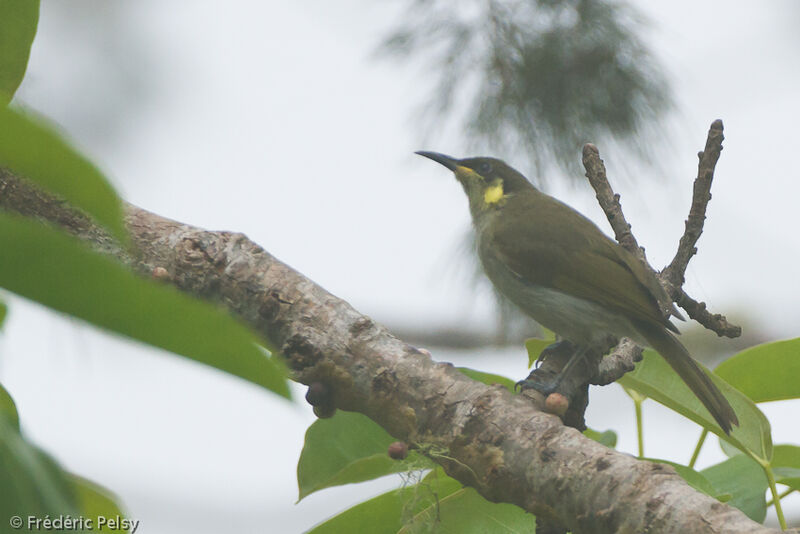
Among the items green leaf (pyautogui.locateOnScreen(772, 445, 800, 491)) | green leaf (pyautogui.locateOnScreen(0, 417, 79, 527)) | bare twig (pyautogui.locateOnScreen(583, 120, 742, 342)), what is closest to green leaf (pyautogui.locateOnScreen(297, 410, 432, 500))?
bare twig (pyautogui.locateOnScreen(583, 120, 742, 342))

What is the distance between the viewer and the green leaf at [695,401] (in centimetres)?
224

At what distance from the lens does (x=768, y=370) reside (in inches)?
95.5

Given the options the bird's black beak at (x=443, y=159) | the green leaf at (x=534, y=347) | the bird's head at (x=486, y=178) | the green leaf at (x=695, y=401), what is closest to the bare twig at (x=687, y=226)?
the green leaf at (x=695, y=401)

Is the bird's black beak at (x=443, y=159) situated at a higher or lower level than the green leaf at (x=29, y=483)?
higher

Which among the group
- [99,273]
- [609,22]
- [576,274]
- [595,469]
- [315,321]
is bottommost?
[99,273]

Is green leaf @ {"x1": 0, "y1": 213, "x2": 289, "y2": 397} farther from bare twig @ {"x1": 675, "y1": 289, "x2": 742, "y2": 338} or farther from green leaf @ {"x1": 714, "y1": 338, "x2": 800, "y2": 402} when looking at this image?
bare twig @ {"x1": 675, "y1": 289, "x2": 742, "y2": 338}

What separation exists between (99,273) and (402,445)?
151 centimetres

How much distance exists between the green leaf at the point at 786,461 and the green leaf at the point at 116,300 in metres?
2.12

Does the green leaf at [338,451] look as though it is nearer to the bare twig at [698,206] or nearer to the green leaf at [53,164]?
the bare twig at [698,206]

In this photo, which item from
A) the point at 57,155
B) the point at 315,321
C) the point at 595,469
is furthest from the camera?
the point at 315,321

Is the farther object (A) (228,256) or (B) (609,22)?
(B) (609,22)

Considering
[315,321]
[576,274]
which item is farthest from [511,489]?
[576,274]

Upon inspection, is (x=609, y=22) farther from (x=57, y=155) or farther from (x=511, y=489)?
(x=57, y=155)

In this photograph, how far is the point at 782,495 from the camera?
2.35 m
